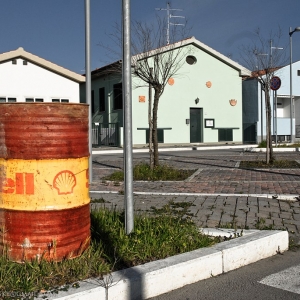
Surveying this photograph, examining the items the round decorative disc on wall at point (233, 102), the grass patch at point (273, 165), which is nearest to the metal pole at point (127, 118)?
the grass patch at point (273, 165)

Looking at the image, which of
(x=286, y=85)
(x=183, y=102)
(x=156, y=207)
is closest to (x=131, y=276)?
(x=156, y=207)

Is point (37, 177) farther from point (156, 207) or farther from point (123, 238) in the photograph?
point (156, 207)

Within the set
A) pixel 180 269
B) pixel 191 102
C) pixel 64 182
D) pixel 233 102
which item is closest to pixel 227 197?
pixel 180 269

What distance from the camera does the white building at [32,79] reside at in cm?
2961

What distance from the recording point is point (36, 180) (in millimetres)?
4215

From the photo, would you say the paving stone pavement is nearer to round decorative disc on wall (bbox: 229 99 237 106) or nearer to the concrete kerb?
the concrete kerb

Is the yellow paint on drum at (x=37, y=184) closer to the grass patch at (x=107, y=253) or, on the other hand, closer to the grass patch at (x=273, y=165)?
the grass patch at (x=107, y=253)

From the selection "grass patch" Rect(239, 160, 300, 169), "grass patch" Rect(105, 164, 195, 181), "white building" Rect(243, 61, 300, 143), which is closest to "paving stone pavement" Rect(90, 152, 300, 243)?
"grass patch" Rect(105, 164, 195, 181)

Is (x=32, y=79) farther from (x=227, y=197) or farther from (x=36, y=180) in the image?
(x=36, y=180)

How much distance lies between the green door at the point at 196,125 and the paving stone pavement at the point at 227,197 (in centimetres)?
2318

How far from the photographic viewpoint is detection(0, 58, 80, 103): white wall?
29.7 m

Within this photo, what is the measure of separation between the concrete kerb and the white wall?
26565mm

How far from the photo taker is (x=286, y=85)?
41406mm

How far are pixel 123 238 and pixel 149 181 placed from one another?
7.19 m
